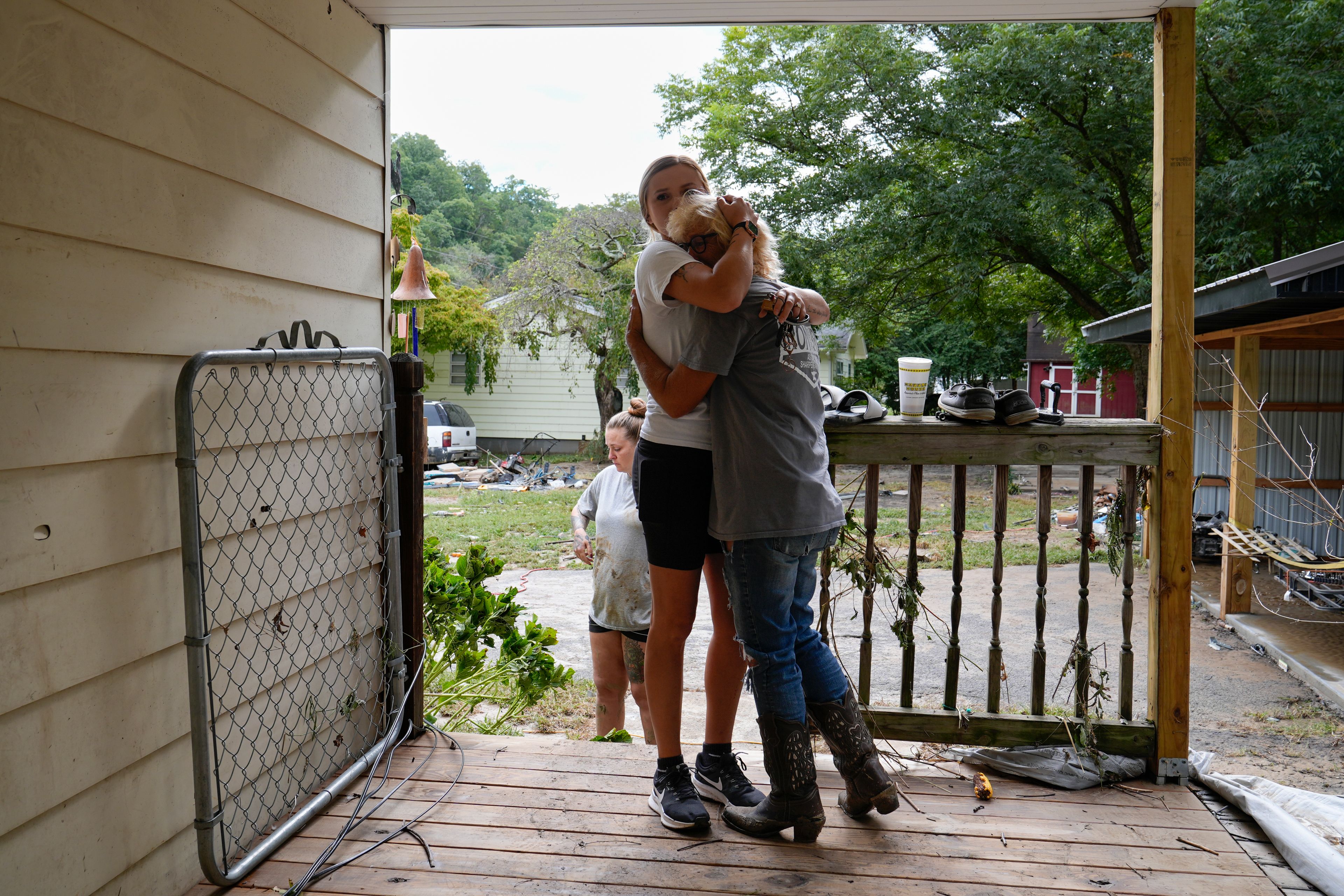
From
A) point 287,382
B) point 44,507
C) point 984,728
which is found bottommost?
point 984,728

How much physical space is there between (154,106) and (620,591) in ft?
6.25

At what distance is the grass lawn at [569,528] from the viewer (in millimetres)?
8500

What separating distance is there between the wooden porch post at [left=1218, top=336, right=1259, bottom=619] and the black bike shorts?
5.83 meters

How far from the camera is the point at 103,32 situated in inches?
65.9

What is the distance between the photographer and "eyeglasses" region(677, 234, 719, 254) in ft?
6.72

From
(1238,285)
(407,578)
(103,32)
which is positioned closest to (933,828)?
(407,578)

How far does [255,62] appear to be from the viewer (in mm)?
2148

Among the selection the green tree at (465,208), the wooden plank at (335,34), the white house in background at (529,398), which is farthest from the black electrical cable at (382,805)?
the green tree at (465,208)

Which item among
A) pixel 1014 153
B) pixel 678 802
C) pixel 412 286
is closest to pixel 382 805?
pixel 678 802

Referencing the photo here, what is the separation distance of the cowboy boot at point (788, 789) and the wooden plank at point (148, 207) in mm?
Result: 1637

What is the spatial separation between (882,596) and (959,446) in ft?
14.7

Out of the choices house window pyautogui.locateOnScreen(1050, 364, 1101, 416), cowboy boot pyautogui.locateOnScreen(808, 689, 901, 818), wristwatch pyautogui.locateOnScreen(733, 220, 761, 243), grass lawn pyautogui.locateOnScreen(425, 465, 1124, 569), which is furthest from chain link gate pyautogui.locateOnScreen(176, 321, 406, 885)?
house window pyautogui.locateOnScreen(1050, 364, 1101, 416)

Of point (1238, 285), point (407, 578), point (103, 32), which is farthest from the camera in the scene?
point (1238, 285)

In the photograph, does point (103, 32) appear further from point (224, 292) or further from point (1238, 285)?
point (1238, 285)
